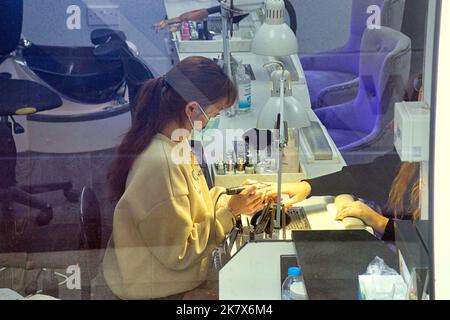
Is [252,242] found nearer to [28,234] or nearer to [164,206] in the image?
[164,206]

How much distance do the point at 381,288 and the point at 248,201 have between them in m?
0.47

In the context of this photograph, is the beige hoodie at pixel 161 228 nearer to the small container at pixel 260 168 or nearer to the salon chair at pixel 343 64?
the small container at pixel 260 168

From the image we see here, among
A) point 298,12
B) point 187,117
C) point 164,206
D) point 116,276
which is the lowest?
point 116,276

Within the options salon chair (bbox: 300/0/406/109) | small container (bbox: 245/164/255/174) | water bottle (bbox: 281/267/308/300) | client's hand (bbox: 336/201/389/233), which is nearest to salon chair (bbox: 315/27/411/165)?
salon chair (bbox: 300/0/406/109)

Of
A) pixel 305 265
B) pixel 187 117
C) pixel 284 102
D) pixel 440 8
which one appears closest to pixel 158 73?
pixel 187 117

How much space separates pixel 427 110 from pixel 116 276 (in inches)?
37.5

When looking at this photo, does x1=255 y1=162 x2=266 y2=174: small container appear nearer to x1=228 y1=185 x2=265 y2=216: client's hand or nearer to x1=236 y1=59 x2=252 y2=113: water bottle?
x1=228 y1=185 x2=265 y2=216: client's hand

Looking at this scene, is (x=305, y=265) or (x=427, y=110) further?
(x=305, y=265)

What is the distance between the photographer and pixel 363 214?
2379 mm

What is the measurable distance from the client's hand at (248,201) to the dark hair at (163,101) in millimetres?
253

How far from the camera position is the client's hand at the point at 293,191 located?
7.71ft

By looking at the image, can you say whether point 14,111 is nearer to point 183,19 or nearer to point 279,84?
point 183,19

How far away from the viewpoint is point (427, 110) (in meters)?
2.01

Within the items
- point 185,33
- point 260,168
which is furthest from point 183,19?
point 260,168
